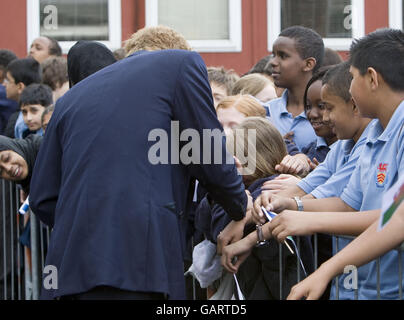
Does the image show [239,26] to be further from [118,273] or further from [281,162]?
[118,273]

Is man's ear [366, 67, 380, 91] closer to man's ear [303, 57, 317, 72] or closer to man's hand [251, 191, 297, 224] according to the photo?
man's hand [251, 191, 297, 224]

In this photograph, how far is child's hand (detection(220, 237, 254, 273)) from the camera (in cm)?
353

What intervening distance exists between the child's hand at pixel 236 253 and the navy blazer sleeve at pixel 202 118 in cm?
35

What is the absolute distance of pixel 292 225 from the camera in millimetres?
3230

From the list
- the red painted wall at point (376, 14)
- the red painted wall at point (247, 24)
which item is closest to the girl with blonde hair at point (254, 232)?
the red painted wall at point (247, 24)

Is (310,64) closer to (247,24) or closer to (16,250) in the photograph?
(16,250)

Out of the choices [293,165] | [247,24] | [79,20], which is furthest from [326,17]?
[293,165]

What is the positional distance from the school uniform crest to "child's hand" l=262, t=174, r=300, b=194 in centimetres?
64

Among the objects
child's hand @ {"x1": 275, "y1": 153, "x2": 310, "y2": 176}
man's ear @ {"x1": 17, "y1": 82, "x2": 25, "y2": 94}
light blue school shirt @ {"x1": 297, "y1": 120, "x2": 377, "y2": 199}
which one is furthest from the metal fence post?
man's ear @ {"x1": 17, "y1": 82, "x2": 25, "y2": 94}

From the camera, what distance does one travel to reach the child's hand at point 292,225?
3.22m

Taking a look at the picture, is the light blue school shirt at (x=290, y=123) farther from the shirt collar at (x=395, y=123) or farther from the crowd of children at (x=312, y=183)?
the shirt collar at (x=395, y=123)
